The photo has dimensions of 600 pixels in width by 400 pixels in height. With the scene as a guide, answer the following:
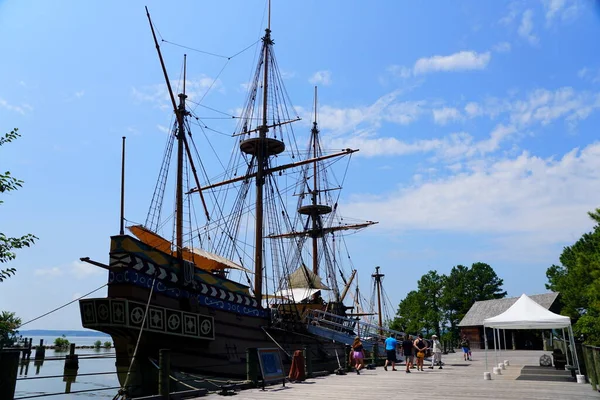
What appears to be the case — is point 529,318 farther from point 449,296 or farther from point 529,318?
point 449,296

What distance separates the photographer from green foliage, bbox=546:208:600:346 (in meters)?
24.8

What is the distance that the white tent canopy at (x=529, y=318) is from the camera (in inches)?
592

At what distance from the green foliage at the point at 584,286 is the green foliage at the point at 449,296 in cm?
1135

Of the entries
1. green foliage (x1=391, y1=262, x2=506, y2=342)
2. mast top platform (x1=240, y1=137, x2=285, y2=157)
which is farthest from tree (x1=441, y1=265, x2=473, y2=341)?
mast top platform (x1=240, y1=137, x2=285, y2=157)

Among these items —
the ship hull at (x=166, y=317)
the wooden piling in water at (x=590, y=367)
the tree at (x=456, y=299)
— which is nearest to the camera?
the wooden piling in water at (x=590, y=367)

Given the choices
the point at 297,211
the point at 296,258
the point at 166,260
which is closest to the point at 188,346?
the point at 166,260

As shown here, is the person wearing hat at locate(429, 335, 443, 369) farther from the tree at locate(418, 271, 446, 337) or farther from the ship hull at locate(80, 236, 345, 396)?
the tree at locate(418, 271, 446, 337)

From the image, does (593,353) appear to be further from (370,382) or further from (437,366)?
(437,366)

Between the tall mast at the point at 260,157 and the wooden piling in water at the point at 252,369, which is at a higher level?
the tall mast at the point at 260,157

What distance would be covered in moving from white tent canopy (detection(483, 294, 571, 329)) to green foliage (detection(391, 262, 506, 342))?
52.0m

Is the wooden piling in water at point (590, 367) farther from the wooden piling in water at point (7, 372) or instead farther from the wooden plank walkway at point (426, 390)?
the wooden piling in water at point (7, 372)

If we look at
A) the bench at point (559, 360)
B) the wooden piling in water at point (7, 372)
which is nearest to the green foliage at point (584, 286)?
the bench at point (559, 360)

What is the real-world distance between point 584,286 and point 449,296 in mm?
29855

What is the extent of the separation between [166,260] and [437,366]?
41.4ft
